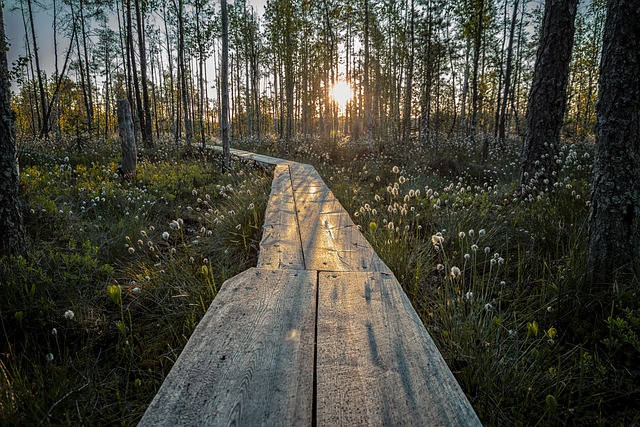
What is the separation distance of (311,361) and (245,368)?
0.89 ft

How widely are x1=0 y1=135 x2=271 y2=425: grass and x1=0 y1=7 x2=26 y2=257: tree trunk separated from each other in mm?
220

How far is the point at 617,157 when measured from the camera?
2.50m

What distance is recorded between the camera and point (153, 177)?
8.11 metres

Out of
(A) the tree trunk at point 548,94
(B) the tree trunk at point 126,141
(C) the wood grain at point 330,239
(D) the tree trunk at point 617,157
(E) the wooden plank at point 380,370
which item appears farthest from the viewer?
(B) the tree trunk at point 126,141

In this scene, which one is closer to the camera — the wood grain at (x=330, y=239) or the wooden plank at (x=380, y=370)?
the wooden plank at (x=380, y=370)

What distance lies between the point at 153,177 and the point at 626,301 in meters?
8.79

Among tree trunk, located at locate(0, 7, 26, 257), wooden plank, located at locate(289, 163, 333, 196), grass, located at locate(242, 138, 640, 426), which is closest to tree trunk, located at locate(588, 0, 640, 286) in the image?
grass, located at locate(242, 138, 640, 426)

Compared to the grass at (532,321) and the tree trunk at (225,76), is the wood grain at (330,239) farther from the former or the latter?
the tree trunk at (225,76)

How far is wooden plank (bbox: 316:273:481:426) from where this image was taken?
3.52ft

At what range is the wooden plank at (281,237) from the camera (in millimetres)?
2578

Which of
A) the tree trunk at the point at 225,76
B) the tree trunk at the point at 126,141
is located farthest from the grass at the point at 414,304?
the tree trunk at the point at 225,76

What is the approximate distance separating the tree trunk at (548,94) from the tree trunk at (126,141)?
894cm

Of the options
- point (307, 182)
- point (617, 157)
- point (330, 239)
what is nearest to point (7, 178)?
point (330, 239)

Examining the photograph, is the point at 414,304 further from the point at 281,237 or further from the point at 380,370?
the point at 380,370
